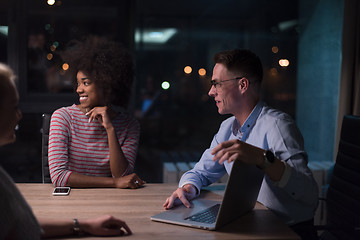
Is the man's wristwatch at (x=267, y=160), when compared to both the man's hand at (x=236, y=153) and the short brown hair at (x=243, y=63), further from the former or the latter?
the short brown hair at (x=243, y=63)

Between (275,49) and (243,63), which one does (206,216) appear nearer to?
(243,63)

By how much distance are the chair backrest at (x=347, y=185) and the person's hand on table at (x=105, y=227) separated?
109 centimetres

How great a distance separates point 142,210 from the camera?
5.28 feet

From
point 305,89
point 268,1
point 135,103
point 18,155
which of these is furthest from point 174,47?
point 18,155

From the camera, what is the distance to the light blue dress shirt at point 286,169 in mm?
1616

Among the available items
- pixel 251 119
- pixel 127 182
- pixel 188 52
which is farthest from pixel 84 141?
pixel 188 52

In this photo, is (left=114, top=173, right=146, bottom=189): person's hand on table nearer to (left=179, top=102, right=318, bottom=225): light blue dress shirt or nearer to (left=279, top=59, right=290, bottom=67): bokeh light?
(left=179, top=102, right=318, bottom=225): light blue dress shirt

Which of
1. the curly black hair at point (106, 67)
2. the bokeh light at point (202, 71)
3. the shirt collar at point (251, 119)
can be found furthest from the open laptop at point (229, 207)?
the bokeh light at point (202, 71)

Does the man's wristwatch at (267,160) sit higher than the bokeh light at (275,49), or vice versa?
the bokeh light at (275,49)

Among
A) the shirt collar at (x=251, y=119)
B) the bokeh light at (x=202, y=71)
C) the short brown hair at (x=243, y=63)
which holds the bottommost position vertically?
the shirt collar at (x=251, y=119)

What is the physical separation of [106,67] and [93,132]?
16.9 inches

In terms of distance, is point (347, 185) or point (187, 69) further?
point (187, 69)

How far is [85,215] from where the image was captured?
1.53 meters

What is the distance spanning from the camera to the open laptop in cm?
136
